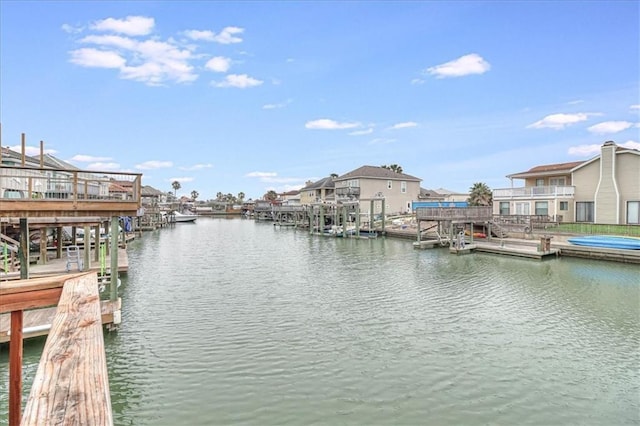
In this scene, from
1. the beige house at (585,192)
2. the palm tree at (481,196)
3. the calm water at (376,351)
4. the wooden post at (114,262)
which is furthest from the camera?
the palm tree at (481,196)

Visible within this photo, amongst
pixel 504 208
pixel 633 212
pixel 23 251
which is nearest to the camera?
pixel 23 251

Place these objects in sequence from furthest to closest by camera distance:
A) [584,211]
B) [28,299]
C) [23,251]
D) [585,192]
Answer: [584,211] → [585,192] → [23,251] → [28,299]

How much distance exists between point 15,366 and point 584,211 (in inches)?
1677

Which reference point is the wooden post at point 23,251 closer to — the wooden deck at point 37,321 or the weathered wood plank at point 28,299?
the wooden deck at point 37,321

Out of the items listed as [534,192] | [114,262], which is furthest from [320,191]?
[114,262]

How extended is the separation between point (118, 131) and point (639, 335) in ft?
157

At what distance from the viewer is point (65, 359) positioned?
1.51 meters

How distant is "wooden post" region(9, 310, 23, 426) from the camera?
6.84ft

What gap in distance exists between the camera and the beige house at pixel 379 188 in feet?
195

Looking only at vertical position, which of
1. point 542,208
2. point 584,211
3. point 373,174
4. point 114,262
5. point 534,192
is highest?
point 373,174

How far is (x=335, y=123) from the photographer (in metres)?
100

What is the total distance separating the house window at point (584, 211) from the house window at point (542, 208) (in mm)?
2545

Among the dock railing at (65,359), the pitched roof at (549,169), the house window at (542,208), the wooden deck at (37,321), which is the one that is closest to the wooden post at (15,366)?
the dock railing at (65,359)

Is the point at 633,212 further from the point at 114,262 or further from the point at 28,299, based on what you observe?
the point at 28,299
